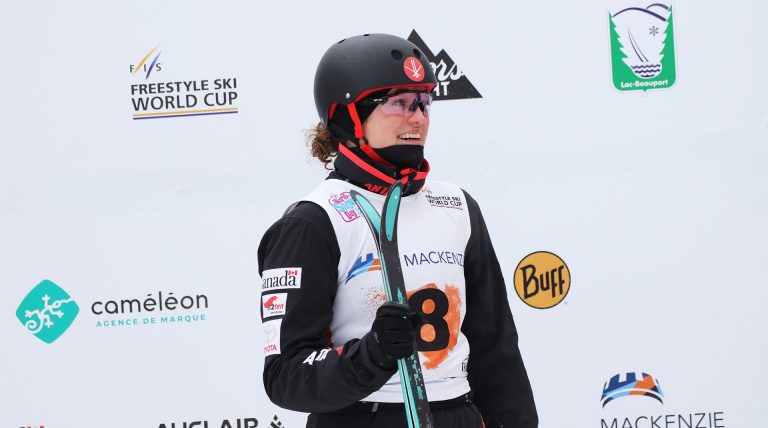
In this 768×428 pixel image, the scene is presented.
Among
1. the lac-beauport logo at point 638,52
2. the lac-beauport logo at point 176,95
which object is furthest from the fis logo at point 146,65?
the lac-beauport logo at point 638,52

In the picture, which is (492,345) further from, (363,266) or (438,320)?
(363,266)

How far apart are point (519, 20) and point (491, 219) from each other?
77cm

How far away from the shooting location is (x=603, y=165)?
130 inches

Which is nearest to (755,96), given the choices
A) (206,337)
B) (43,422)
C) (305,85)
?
(305,85)

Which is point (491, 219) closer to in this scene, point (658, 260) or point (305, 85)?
point (658, 260)

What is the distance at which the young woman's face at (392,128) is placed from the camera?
1756 millimetres

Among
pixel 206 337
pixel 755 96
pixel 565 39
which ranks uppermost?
pixel 565 39

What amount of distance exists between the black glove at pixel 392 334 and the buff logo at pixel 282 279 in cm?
24

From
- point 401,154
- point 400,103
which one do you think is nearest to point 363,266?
point 401,154

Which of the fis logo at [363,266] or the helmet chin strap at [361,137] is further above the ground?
the helmet chin strap at [361,137]

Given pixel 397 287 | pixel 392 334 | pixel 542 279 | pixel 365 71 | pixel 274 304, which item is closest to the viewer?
pixel 392 334

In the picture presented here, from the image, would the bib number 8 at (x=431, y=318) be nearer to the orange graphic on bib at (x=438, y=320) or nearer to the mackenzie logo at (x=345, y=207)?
the orange graphic on bib at (x=438, y=320)

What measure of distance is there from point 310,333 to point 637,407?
6.85 ft

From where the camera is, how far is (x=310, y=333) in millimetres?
1577
